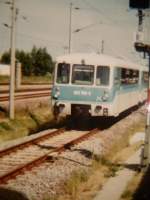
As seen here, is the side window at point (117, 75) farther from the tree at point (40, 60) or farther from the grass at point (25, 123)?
the tree at point (40, 60)

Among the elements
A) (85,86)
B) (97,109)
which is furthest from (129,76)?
(97,109)

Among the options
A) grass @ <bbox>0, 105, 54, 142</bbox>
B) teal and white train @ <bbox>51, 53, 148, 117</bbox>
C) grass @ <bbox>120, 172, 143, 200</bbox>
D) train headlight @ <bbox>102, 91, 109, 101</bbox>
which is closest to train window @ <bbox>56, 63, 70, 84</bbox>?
teal and white train @ <bbox>51, 53, 148, 117</bbox>

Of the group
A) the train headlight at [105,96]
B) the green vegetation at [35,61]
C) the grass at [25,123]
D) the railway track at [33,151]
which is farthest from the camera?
the green vegetation at [35,61]

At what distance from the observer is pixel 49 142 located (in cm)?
1650

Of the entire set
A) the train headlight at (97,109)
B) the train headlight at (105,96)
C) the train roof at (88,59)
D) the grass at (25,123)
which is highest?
the train roof at (88,59)

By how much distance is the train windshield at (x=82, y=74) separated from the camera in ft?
63.2

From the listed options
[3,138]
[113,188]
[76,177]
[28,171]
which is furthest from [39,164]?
[3,138]

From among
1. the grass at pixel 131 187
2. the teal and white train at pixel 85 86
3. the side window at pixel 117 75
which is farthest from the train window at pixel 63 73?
the grass at pixel 131 187

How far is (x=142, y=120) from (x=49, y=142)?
934cm

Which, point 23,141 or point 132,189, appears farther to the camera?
point 23,141

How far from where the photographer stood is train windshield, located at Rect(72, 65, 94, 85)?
63.2 ft

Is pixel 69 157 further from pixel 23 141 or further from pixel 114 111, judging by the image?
→ pixel 114 111

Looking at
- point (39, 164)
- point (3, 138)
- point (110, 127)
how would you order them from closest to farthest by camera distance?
point (39, 164) → point (3, 138) → point (110, 127)

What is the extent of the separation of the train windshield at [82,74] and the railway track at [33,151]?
1.97m
